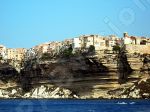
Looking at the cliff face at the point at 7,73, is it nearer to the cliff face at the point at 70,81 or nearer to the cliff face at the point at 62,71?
the cliff face at the point at 70,81

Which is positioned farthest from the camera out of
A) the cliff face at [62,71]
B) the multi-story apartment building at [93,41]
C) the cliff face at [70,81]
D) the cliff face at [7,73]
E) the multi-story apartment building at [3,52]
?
the multi-story apartment building at [3,52]

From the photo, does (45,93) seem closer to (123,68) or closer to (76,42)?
(76,42)

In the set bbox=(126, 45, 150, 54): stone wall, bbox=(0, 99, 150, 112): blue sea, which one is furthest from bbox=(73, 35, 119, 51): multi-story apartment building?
bbox=(0, 99, 150, 112): blue sea

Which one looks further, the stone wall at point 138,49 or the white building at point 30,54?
the white building at point 30,54

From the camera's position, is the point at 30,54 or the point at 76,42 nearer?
the point at 76,42

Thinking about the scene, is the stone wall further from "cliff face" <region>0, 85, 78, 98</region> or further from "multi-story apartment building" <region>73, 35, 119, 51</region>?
"cliff face" <region>0, 85, 78, 98</region>

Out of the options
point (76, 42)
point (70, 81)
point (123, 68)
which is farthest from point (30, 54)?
point (123, 68)

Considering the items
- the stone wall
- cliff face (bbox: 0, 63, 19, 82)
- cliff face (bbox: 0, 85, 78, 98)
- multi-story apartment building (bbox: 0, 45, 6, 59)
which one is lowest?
cliff face (bbox: 0, 85, 78, 98)

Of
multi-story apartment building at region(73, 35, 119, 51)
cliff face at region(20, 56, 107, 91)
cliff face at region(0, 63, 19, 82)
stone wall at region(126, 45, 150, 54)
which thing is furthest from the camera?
cliff face at region(0, 63, 19, 82)

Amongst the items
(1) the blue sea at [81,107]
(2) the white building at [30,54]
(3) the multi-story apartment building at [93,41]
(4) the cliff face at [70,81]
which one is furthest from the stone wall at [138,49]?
(2) the white building at [30,54]

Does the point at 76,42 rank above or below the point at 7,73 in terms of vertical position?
above

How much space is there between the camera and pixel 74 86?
109938mm

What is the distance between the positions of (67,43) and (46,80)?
60.1 ft

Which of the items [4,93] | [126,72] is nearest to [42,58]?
[4,93]
